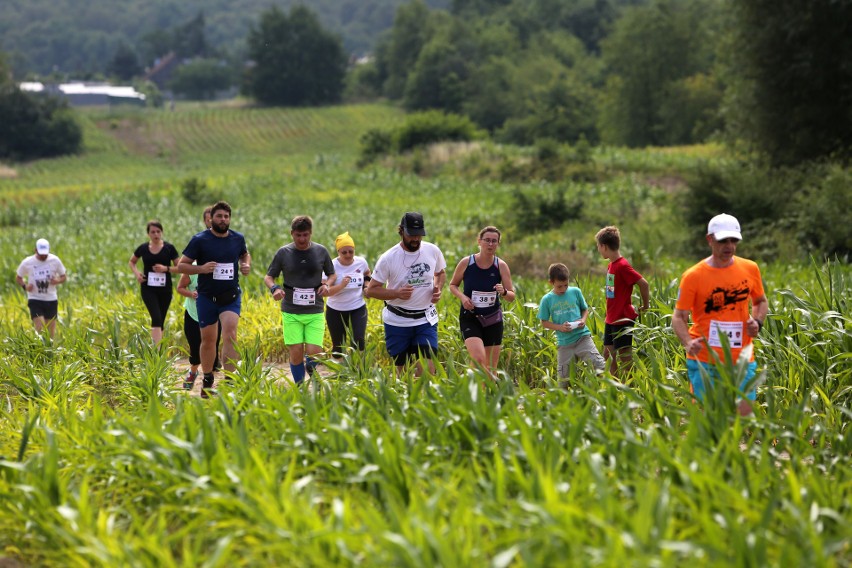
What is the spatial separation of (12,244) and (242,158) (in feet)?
202

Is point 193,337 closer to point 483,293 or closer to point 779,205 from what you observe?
point 483,293

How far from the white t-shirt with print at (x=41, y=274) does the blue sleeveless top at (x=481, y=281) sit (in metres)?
6.74

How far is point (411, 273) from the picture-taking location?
838 cm

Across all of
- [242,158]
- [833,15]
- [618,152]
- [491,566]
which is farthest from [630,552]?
[242,158]

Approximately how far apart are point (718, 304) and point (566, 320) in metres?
2.03

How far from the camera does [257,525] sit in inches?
192

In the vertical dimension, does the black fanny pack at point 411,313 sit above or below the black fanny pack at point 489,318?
above

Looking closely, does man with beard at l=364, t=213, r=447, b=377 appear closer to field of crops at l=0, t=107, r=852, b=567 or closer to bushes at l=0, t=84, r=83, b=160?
field of crops at l=0, t=107, r=852, b=567

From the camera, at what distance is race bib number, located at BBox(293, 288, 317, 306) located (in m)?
9.18

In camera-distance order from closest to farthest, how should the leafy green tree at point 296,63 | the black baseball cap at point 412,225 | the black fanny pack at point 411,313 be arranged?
the black baseball cap at point 412,225 → the black fanny pack at point 411,313 → the leafy green tree at point 296,63

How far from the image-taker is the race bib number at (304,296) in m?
9.18

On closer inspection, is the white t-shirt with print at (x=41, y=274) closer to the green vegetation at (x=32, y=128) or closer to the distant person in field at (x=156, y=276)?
the distant person in field at (x=156, y=276)

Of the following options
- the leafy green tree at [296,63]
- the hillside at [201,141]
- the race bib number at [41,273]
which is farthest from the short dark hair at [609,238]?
the leafy green tree at [296,63]

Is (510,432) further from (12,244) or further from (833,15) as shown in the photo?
(12,244)
